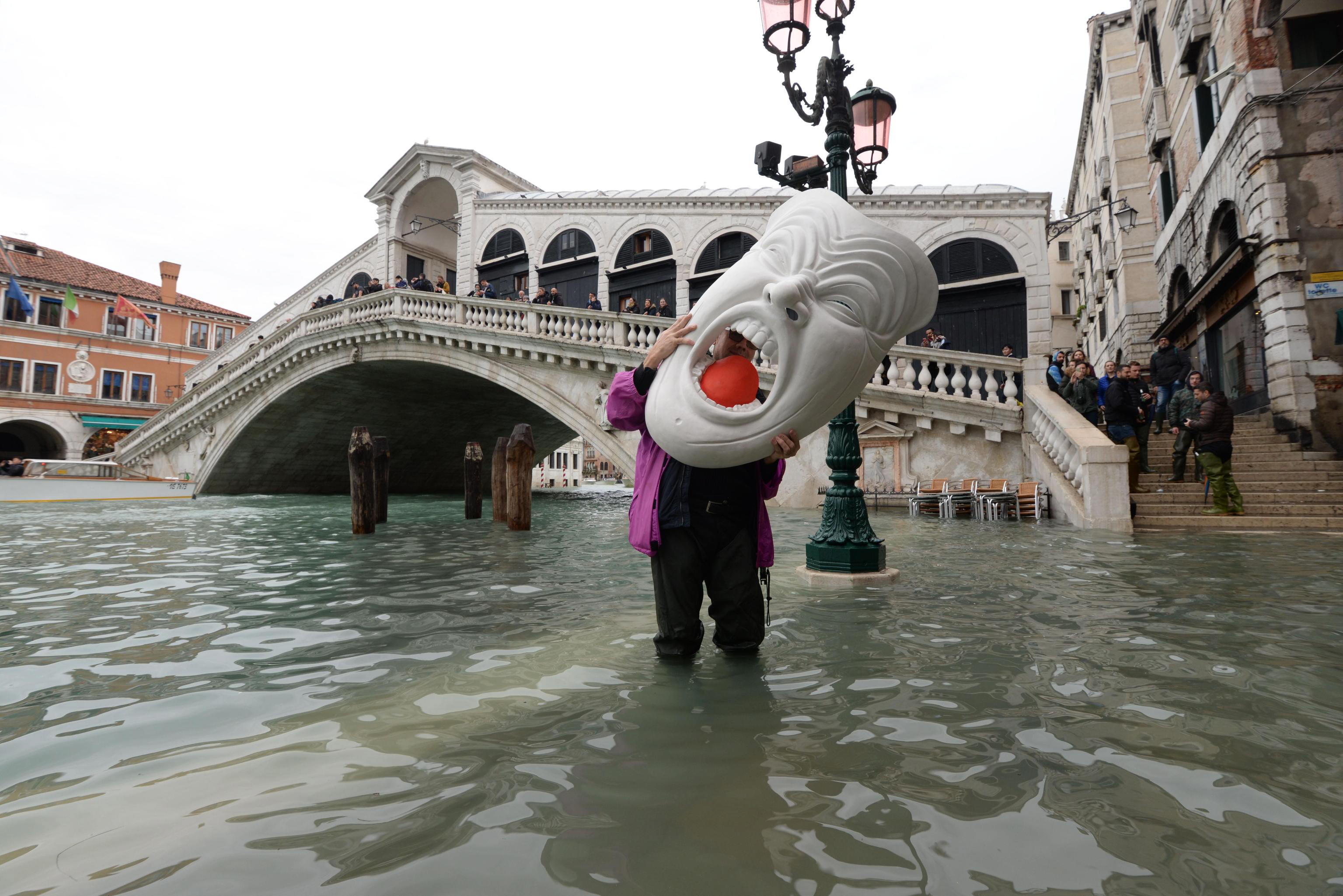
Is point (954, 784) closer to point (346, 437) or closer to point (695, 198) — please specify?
point (695, 198)

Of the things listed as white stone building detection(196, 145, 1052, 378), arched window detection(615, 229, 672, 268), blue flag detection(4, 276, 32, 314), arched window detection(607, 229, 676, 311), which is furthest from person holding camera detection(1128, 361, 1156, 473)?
blue flag detection(4, 276, 32, 314)

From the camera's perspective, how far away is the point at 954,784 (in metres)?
1.83

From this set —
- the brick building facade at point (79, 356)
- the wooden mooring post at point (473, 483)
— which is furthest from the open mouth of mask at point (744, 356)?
the brick building facade at point (79, 356)

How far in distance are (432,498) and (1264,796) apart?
76.0ft

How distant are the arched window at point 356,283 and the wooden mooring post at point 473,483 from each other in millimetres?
17793

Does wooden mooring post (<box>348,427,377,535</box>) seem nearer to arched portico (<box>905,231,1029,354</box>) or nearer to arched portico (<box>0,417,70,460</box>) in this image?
arched portico (<box>905,231,1029,354</box>)

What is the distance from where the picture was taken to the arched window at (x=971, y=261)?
15508 mm

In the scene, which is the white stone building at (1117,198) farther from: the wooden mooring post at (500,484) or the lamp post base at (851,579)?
the lamp post base at (851,579)

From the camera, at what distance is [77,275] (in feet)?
108

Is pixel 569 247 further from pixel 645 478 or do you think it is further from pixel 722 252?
pixel 645 478

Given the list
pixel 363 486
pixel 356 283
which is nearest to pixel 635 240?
pixel 363 486

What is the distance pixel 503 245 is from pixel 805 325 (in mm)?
22054

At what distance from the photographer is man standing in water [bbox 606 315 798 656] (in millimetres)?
2686

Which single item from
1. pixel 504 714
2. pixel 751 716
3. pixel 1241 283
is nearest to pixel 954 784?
pixel 751 716
